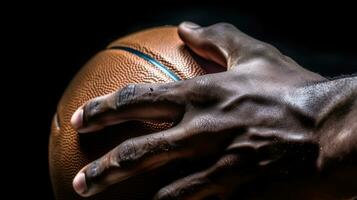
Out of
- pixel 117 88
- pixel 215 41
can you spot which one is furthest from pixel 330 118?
pixel 117 88

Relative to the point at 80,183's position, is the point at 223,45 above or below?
above

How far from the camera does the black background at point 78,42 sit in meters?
2.08

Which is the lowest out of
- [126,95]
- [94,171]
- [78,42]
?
[78,42]

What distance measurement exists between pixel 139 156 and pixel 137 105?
96 millimetres

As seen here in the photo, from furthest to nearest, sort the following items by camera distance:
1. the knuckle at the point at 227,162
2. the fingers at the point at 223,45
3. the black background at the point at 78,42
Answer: the black background at the point at 78,42 → the fingers at the point at 223,45 → the knuckle at the point at 227,162

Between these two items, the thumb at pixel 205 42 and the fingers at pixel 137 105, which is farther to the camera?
the thumb at pixel 205 42

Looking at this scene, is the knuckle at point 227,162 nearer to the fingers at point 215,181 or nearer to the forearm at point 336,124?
the fingers at point 215,181

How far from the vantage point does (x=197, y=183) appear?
1.10 m

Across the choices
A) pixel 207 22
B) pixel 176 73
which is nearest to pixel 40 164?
pixel 207 22

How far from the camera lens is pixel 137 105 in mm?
1141

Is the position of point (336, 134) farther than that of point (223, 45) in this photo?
No

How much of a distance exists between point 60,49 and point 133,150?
1090 millimetres

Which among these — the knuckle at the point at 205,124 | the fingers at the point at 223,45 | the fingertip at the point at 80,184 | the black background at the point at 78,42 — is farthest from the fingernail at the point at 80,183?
the black background at the point at 78,42

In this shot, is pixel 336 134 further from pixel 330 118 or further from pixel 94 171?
pixel 94 171
